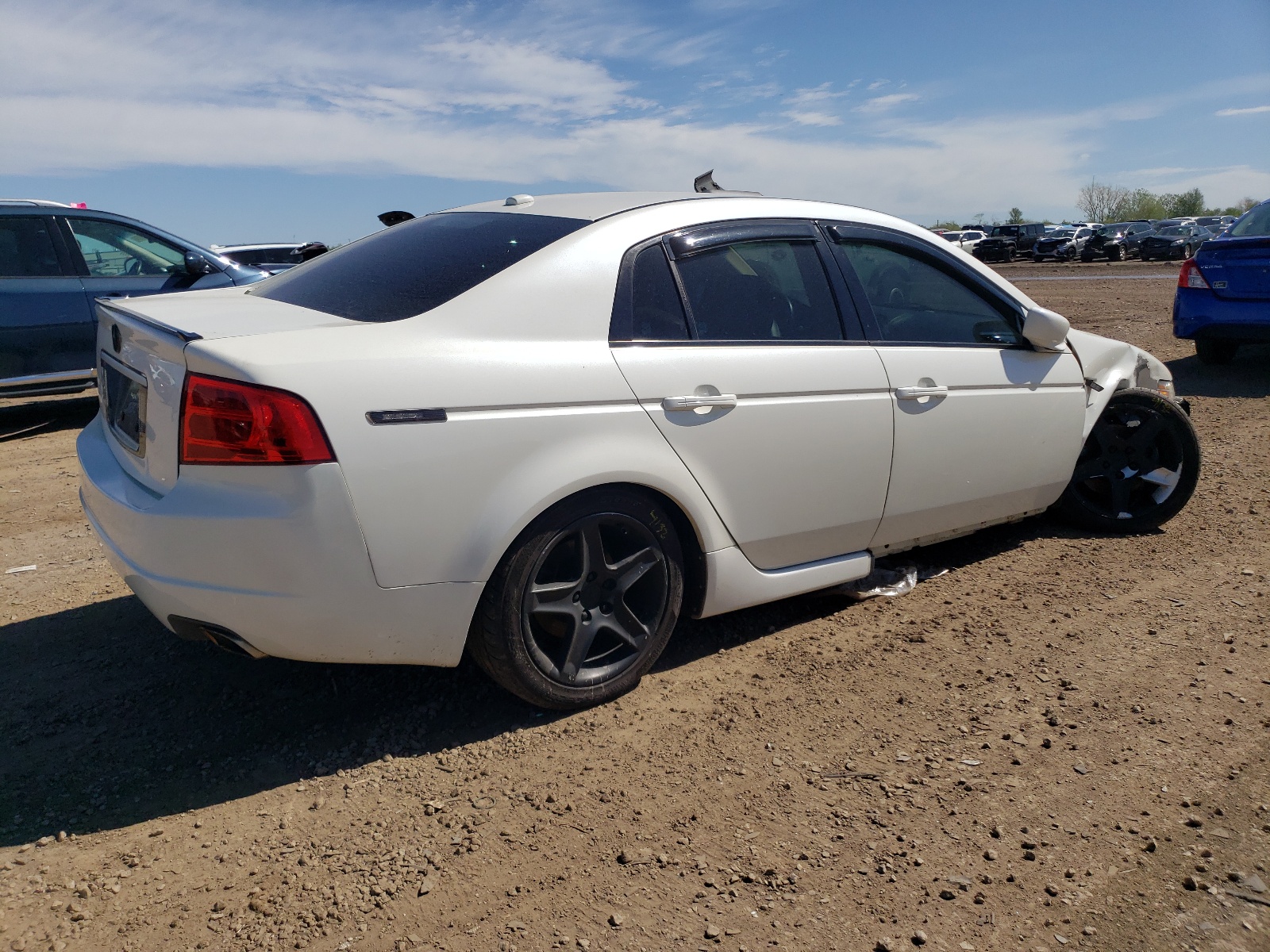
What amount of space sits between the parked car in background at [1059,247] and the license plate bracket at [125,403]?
4321 cm

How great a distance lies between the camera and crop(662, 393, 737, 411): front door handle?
10.2 feet

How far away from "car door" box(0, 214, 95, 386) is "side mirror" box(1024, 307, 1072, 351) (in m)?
7.24

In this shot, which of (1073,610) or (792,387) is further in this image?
(1073,610)

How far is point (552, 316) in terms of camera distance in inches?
117

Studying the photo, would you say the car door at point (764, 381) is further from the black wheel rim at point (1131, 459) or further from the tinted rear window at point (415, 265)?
the black wheel rim at point (1131, 459)

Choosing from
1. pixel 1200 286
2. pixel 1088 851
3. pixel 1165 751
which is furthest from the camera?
pixel 1200 286

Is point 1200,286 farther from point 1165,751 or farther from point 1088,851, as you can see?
point 1088,851

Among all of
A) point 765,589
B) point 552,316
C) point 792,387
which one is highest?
point 552,316

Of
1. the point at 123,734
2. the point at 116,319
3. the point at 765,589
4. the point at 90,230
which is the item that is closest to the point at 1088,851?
the point at 765,589

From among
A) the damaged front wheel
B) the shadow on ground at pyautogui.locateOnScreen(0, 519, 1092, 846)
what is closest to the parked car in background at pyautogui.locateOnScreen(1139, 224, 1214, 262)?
the damaged front wheel

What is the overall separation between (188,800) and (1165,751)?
285cm

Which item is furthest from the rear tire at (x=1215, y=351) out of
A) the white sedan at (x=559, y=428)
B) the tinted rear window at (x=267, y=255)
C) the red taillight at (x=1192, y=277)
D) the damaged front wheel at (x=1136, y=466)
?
the tinted rear window at (x=267, y=255)

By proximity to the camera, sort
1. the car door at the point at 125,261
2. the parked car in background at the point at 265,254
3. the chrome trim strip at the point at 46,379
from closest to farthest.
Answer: the chrome trim strip at the point at 46,379
the car door at the point at 125,261
the parked car in background at the point at 265,254

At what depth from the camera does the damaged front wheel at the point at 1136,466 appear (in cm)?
480
